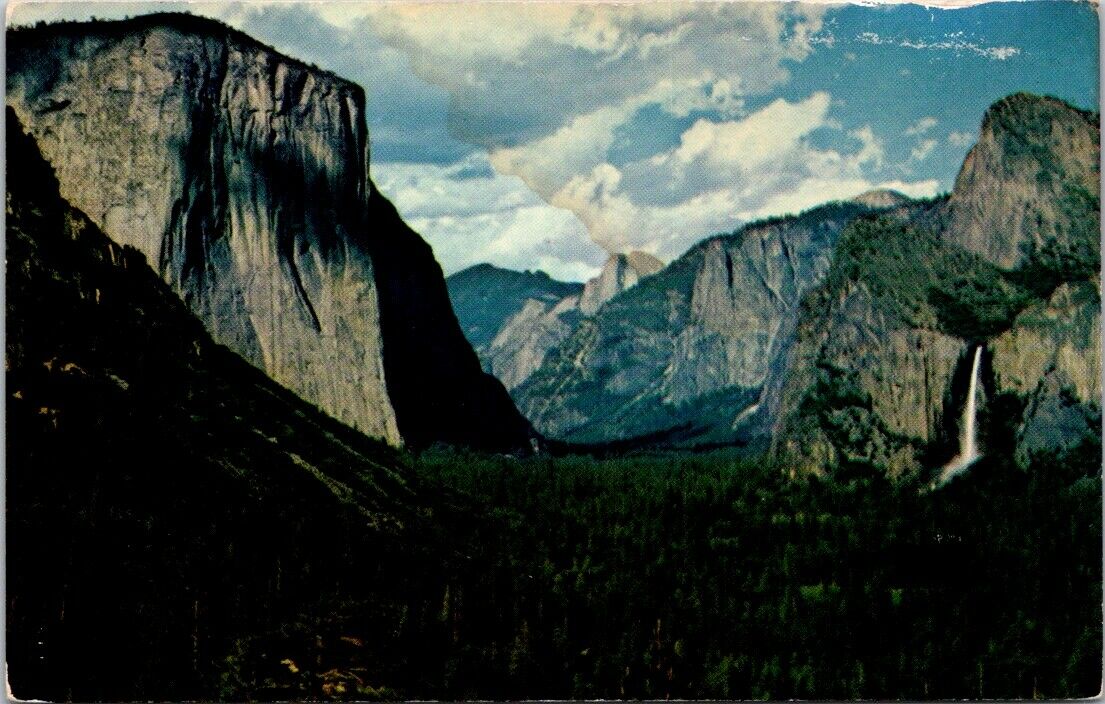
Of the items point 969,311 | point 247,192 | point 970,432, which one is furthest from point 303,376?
point 969,311

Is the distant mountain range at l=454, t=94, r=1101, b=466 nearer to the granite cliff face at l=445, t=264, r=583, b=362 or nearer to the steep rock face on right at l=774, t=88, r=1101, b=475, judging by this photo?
the steep rock face on right at l=774, t=88, r=1101, b=475

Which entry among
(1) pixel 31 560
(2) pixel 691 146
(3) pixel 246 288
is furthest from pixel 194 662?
(3) pixel 246 288

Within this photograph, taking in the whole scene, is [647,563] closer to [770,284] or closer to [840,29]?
[840,29]

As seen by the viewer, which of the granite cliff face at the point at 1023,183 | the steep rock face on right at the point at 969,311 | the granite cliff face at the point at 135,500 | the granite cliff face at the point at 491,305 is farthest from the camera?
the granite cliff face at the point at 491,305

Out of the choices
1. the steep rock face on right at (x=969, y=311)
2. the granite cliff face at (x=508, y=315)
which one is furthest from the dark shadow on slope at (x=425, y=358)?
the granite cliff face at (x=508, y=315)

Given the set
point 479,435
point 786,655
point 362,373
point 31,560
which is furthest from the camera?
point 479,435

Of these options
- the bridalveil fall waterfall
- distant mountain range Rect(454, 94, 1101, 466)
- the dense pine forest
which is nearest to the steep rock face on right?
distant mountain range Rect(454, 94, 1101, 466)

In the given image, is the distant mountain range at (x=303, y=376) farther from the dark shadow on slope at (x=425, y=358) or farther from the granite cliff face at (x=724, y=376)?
the granite cliff face at (x=724, y=376)
